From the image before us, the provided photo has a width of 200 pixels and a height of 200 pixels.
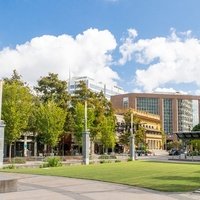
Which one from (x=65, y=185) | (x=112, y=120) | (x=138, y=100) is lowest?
(x=65, y=185)

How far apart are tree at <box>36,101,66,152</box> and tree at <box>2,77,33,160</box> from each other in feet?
14.4

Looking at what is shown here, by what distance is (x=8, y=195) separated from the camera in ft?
52.8

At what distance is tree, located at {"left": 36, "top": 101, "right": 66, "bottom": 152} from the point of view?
188 ft

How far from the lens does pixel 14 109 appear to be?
50.7m

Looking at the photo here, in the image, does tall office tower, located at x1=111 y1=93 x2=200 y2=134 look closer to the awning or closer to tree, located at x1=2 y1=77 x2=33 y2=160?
the awning

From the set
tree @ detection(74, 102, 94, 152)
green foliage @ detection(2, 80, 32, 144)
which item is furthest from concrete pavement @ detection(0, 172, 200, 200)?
tree @ detection(74, 102, 94, 152)

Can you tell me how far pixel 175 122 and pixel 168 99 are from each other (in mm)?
10387

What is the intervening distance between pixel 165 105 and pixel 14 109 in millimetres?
130158

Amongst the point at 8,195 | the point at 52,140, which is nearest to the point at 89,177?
the point at 8,195

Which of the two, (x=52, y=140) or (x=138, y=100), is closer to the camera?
(x=52, y=140)

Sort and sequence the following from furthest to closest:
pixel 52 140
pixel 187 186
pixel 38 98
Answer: pixel 38 98 → pixel 52 140 → pixel 187 186

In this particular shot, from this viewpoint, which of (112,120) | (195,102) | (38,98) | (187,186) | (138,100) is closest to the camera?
(187,186)

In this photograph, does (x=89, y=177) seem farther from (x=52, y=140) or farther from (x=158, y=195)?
(x=52, y=140)

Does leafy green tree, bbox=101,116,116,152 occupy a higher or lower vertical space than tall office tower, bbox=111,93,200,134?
lower
